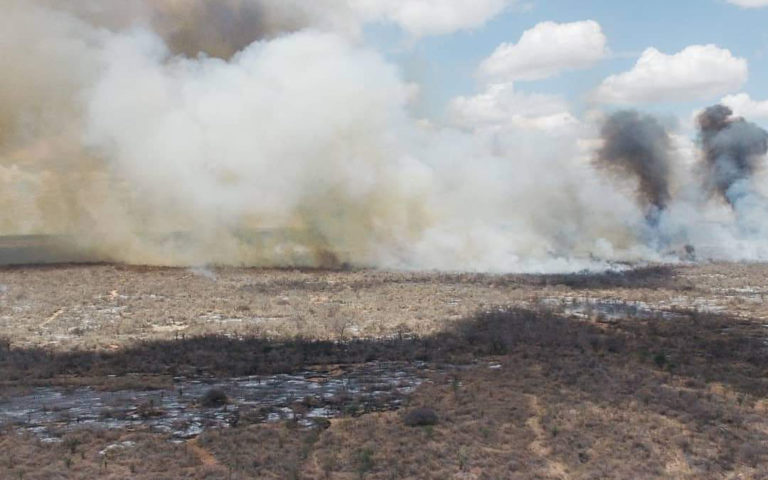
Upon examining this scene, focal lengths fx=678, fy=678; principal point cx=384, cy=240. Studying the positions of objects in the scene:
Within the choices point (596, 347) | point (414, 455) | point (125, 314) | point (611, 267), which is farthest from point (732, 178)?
point (414, 455)

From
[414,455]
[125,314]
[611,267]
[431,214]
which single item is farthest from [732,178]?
[414,455]

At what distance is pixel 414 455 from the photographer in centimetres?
1730

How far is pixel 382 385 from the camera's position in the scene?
81.2 feet

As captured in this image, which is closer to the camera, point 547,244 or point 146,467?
point 146,467

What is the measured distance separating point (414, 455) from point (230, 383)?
10.4 metres

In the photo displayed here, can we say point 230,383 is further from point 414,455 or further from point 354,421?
point 414,455

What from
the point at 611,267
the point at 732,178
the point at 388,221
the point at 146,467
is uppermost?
the point at 732,178

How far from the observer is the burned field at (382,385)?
17078 millimetres

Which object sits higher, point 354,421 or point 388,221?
point 388,221

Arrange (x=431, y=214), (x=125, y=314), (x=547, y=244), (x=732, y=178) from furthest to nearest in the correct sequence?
(x=732, y=178) < (x=547, y=244) < (x=431, y=214) < (x=125, y=314)

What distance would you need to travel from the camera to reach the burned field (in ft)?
56.0

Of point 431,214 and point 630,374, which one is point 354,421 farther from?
point 431,214

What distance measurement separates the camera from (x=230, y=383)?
25.4m

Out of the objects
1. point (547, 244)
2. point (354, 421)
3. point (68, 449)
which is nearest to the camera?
point (68, 449)
